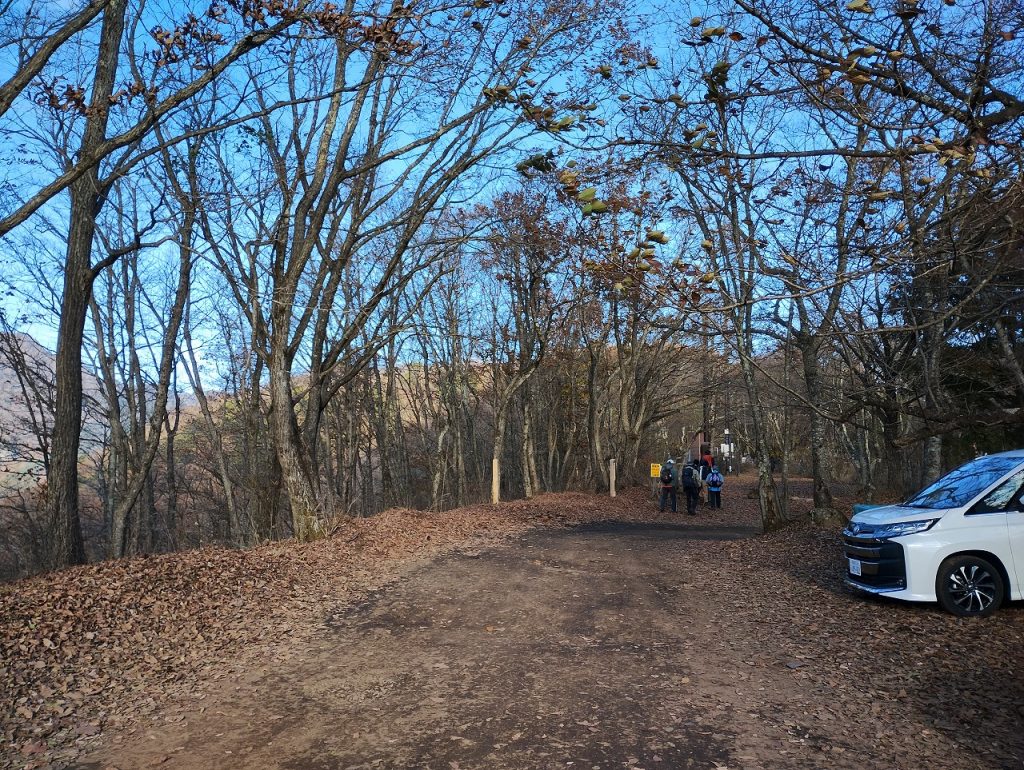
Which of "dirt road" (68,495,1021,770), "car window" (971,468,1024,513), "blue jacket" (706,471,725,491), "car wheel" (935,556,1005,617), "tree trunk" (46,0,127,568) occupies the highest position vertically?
"tree trunk" (46,0,127,568)

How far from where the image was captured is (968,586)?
307 inches

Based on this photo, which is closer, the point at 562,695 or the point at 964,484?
the point at 562,695

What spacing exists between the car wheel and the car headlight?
0.40 meters

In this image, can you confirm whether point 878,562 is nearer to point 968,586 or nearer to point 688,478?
point 968,586

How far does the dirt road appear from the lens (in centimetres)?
471

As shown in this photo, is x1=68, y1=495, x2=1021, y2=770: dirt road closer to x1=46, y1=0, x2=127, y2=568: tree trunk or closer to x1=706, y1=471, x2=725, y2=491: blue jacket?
x1=46, y1=0, x2=127, y2=568: tree trunk

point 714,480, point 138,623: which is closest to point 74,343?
point 138,623

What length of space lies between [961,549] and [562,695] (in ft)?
15.6

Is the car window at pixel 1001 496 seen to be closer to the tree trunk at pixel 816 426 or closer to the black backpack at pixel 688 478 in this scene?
the tree trunk at pixel 816 426


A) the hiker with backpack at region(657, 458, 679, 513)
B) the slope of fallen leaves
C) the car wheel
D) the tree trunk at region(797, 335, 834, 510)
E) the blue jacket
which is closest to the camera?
the slope of fallen leaves

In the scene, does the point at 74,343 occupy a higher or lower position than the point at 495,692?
higher

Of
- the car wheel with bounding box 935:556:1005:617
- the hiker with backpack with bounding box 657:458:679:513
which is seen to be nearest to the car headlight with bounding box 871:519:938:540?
the car wheel with bounding box 935:556:1005:617

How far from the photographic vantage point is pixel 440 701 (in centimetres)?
580

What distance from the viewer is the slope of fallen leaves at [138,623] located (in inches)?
216
